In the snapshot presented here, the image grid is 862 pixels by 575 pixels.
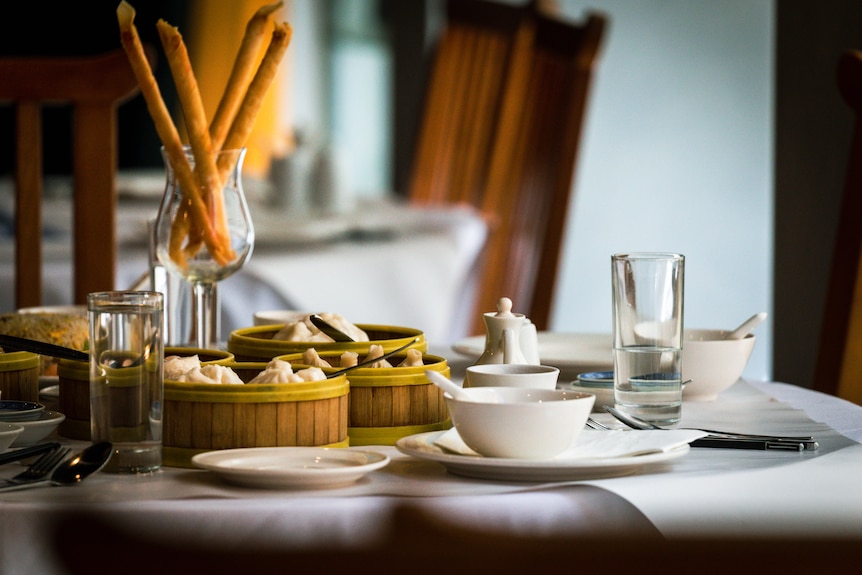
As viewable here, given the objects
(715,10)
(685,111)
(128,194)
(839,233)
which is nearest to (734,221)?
(685,111)

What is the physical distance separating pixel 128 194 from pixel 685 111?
2.95 m

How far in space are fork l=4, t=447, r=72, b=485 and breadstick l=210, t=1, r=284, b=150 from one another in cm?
41

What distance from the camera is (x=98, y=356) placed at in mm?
656

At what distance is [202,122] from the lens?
3.18 ft

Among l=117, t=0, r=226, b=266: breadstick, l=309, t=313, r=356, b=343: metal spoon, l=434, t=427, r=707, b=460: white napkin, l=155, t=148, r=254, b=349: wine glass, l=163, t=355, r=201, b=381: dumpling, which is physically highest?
l=117, t=0, r=226, b=266: breadstick

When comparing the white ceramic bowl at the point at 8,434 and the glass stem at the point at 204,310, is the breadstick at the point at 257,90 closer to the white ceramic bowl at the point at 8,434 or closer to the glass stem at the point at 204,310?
the glass stem at the point at 204,310

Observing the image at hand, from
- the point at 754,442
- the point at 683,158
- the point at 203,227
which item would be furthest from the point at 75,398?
the point at 683,158

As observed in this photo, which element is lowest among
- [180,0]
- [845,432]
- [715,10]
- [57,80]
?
[845,432]

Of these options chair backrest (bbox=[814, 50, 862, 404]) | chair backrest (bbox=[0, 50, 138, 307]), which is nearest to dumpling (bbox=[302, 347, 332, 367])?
chair backrest (bbox=[814, 50, 862, 404])

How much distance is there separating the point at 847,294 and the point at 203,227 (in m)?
0.80

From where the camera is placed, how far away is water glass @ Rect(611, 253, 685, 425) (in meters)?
0.80

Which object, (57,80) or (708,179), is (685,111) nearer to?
(708,179)

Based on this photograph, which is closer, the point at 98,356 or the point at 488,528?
the point at 488,528

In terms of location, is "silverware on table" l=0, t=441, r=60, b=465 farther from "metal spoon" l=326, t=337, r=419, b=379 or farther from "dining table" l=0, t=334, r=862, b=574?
"metal spoon" l=326, t=337, r=419, b=379
